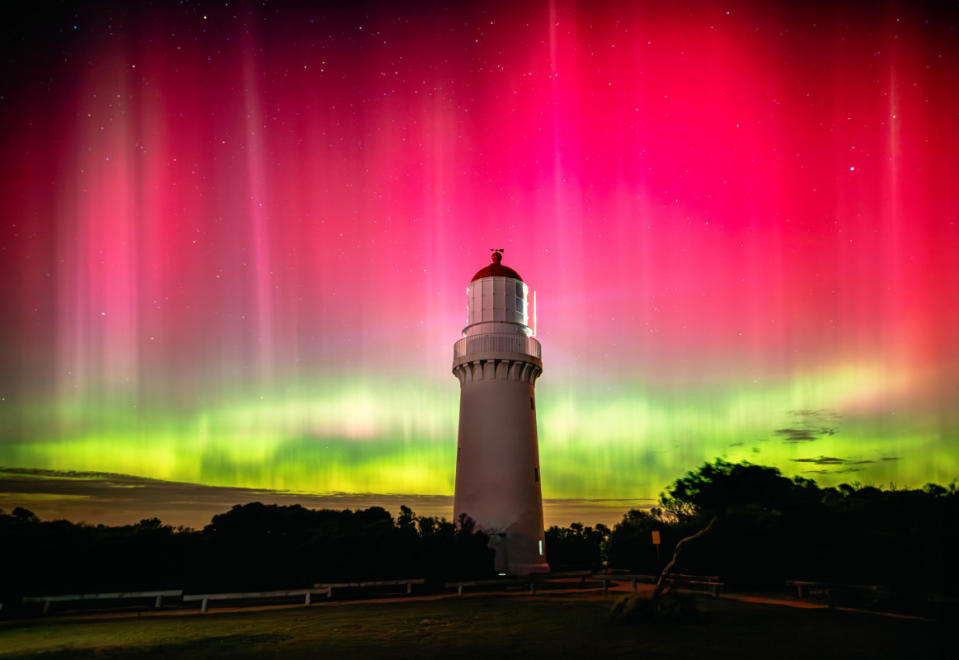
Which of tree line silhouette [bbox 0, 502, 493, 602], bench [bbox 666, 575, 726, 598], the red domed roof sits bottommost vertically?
bench [bbox 666, 575, 726, 598]

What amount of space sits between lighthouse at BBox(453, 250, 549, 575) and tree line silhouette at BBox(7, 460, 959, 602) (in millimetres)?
1630

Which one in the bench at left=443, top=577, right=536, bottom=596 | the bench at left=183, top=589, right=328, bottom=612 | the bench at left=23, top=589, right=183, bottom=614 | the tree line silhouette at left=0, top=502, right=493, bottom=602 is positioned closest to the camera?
the bench at left=23, top=589, right=183, bottom=614

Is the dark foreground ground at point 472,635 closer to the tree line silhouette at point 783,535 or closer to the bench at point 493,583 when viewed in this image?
the bench at point 493,583

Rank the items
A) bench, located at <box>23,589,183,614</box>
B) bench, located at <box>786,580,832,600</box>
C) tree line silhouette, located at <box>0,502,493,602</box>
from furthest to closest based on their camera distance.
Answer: bench, located at <box>786,580,832,600</box>
tree line silhouette, located at <box>0,502,493,602</box>
bench, located at <box>23,589,183,614</box>

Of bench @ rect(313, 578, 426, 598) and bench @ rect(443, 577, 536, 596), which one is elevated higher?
bench @ rect(313, 578, 426, 598)

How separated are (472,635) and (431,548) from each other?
11.7 metres

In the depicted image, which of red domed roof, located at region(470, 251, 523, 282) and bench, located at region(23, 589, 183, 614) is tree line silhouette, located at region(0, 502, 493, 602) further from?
red domed roof, located at region(470, 251, 523, 282)

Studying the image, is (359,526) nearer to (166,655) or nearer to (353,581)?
(353,581)

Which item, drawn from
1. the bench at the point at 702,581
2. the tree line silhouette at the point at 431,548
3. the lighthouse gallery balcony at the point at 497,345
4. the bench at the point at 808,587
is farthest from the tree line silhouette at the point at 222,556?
the bench at the point at 808,587

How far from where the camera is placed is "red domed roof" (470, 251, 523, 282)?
109ft

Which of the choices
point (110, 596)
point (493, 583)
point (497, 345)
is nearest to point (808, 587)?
point (493, 583)

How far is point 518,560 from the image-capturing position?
29.8m

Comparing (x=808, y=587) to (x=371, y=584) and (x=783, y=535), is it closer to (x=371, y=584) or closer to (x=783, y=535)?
(x=783, y=535)

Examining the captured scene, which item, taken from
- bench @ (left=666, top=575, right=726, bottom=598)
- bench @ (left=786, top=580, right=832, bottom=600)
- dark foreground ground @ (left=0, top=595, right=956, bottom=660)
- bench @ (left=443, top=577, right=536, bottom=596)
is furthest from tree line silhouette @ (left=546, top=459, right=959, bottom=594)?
dark foreground ground @ (left=0, top=595, right=956, bottom=660)
